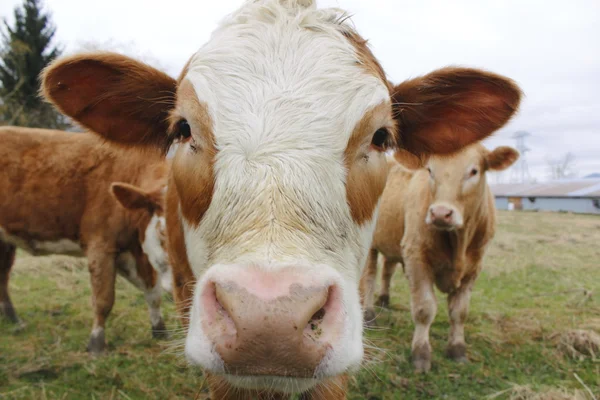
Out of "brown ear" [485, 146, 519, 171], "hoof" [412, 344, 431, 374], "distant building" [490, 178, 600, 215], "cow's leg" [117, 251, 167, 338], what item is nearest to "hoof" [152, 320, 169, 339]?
"cow's leg" [117, 251, 167, 338]

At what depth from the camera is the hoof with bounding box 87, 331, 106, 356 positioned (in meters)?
4.44

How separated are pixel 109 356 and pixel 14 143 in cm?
318

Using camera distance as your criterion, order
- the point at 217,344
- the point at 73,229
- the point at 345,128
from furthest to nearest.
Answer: the point at 73,229
the point at 345,128
the point at 217,344

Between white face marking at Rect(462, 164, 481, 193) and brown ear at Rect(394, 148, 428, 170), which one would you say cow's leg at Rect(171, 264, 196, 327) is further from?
white face marking at Rect(462, 164, 481, 193)

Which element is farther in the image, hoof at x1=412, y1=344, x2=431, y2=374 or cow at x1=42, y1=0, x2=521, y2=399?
hoof at x1=412, y1=344, x2=431, y2=374

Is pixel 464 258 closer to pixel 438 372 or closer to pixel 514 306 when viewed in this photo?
pixel 438 372

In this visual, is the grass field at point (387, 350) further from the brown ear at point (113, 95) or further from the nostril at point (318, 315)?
the brown ear at point (113, 95)

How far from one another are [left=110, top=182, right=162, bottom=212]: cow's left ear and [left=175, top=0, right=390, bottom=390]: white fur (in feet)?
9.38

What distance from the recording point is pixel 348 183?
1.69 meters

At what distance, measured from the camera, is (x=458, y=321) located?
14.4 ft

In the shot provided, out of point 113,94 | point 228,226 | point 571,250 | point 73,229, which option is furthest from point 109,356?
point 571,250

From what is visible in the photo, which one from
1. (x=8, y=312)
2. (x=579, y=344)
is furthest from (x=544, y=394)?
(x=8, y=312)

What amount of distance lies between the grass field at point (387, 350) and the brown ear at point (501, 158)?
196 cm

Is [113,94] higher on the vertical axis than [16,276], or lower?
higher
